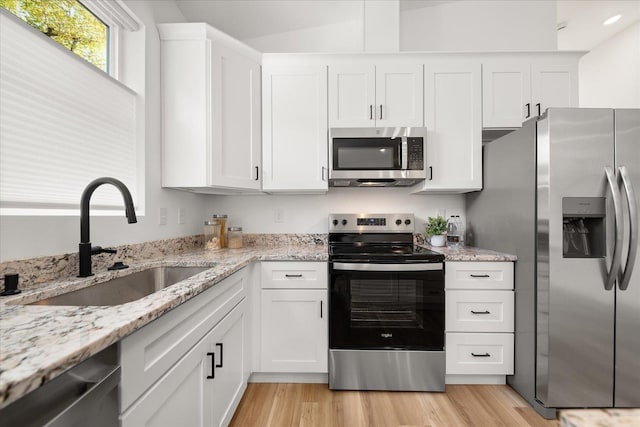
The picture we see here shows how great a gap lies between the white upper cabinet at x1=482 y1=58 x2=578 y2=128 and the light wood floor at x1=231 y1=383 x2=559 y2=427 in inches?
75.3

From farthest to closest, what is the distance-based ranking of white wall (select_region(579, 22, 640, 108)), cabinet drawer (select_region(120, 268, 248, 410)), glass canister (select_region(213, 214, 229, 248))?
white wall (select_region(579, 22, 640, 108))
glass canister (select_region(213, 214, 229, 248))
cabinet drawer (select_region(120, 268, 248, 410))

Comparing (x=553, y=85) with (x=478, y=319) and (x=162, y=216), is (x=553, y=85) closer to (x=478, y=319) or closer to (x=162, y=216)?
(x=478, y=319)

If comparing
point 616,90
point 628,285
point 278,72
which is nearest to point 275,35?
point 278,72

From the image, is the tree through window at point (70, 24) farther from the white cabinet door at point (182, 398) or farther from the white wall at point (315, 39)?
the white cabinet door at point (182, 398)

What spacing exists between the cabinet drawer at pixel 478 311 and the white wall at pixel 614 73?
284 cm

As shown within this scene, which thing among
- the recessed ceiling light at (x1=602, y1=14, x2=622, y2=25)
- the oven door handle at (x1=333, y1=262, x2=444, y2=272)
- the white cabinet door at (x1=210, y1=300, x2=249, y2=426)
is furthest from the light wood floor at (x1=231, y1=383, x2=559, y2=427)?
the recessed ceiling light at (x1=602, y1=14, x2=622, y2=25)

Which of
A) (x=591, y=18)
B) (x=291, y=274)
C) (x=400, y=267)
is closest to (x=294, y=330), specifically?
(x=291, y=274)

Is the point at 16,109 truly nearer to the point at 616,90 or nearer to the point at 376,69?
the point at 376,69

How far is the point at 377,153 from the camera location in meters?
2.22

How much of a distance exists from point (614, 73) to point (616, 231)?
278 centimetres

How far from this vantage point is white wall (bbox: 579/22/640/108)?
3036 millimetres

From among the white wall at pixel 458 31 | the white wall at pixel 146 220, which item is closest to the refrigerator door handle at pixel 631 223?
the white wall at pixel 458 31

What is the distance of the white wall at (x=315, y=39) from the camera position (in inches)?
105

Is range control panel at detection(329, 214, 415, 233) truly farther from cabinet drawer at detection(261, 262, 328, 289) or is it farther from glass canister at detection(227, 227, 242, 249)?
glass canister at detection(227, 227, 242, 249)
